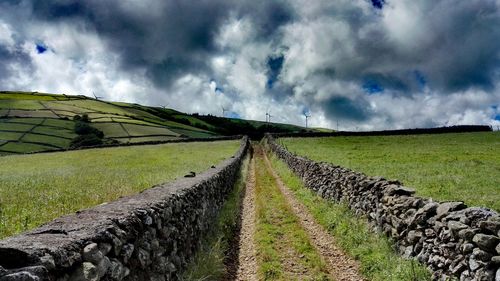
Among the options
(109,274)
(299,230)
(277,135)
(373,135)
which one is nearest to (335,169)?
(299,230)

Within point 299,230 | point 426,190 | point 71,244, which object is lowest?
point 299,230

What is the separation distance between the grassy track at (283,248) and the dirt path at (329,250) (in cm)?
26

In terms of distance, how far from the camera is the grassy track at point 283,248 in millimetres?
11148

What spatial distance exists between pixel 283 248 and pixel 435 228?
18.0ft

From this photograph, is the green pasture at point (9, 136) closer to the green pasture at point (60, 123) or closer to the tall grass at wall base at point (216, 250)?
the green pasture at point (60, 123)

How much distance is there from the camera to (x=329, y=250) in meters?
13.1

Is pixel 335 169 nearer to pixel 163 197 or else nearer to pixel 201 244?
pixel 201 244

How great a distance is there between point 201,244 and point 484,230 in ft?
26.6

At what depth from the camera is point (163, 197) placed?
30.8 ft

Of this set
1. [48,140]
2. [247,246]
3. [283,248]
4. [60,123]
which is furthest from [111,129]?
[283,248]

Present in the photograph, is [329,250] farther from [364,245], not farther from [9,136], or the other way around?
[9,136]

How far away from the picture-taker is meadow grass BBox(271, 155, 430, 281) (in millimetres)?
9711

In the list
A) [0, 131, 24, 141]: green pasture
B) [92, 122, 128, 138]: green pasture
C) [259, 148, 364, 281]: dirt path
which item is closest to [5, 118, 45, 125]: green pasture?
[0, 131, 24, 141]: green pasture

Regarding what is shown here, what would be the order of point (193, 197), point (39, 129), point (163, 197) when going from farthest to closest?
point (39, 129)
point (193, 197)
point (163, 197)
